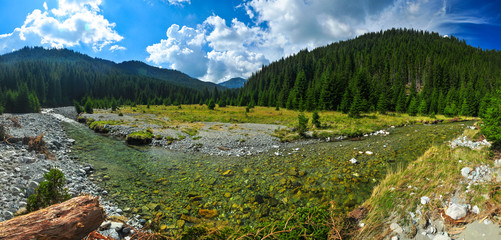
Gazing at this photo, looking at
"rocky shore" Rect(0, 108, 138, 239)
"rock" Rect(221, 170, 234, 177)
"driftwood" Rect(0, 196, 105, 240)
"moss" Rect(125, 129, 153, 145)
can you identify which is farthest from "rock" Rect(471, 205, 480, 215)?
"moss" Rect(125, 129, 153, 145)

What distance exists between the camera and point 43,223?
2.66m

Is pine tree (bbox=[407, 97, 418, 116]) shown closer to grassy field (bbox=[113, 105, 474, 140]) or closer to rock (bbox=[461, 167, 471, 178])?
grassy field (bbox=[113, 105, 474, 140])

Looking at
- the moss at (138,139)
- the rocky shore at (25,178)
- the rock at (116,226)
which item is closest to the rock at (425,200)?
the rock at (116,226)

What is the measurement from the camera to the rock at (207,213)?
6.82m

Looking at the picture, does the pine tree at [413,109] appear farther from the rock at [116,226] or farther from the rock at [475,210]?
the rock at [116,226]

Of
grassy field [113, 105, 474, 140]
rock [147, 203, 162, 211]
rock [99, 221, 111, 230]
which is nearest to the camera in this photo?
rock [99, 221, 111, 230]

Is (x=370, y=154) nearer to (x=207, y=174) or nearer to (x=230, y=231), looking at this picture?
(x=207, y=174)

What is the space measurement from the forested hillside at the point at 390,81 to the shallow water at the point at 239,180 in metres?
Result: 31.1

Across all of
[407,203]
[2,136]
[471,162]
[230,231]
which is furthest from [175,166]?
[471,162]

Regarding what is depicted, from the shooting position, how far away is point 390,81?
9519 cm

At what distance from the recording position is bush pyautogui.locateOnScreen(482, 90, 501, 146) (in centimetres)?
805

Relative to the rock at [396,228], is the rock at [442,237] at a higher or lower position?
higher

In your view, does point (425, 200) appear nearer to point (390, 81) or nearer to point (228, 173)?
point (228, 173)

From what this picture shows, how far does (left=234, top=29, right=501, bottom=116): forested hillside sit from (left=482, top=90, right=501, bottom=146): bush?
87.8ft
